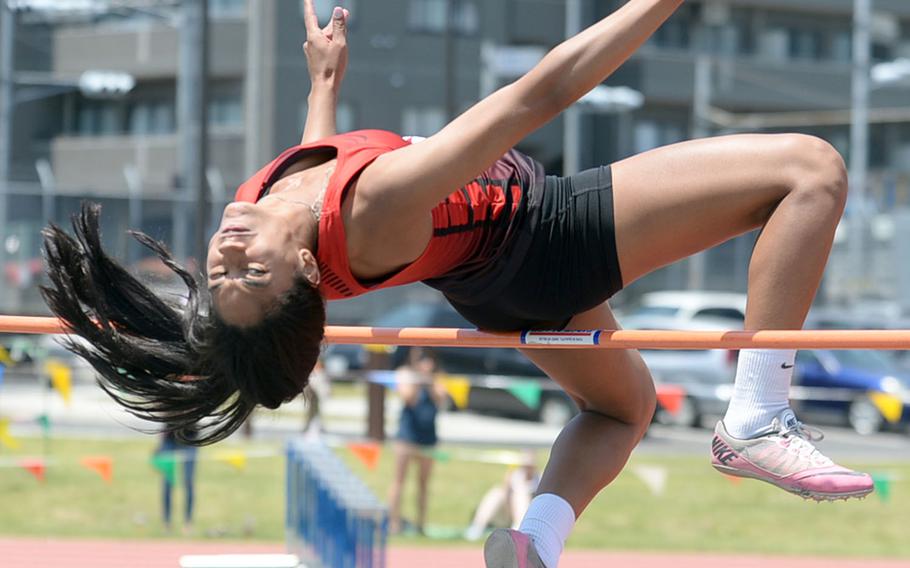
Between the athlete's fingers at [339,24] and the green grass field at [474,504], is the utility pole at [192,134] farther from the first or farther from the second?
the athlete's fingers at [339,24]

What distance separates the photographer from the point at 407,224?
109 inches

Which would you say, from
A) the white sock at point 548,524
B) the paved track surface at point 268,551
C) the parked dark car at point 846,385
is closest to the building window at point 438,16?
the parked dark car at point 846,385

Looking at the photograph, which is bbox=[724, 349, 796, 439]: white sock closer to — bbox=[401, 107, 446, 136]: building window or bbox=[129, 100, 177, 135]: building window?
bbox=[401, 107, 446, 136]: building window

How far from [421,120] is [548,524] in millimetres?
19999

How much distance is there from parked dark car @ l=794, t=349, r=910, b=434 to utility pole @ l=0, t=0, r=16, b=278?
31.2ft

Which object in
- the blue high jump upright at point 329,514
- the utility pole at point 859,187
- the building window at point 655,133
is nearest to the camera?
the blue high jump upright at point 329,514

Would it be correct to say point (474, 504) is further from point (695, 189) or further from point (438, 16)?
point (438, 16)

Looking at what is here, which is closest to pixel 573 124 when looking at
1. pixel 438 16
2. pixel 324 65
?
pixel 438 16

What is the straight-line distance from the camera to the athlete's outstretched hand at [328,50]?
3424 mm

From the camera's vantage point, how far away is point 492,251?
308 centimetres

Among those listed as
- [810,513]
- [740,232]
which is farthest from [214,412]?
[810,513]

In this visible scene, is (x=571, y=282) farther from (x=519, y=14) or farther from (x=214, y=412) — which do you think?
(x=519, y=14)

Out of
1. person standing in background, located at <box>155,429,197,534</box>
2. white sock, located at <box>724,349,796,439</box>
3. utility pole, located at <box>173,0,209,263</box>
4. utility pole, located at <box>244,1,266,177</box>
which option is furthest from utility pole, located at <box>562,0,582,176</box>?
white sock, located at <box>724,349,796,439</box>

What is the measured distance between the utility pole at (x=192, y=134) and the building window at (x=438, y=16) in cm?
351
